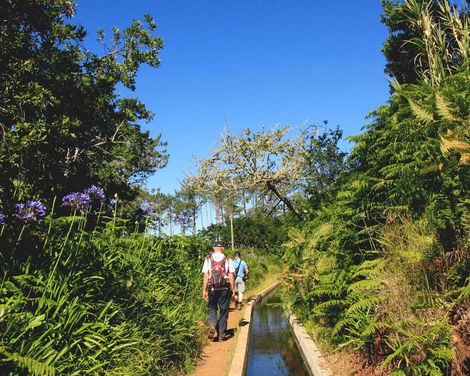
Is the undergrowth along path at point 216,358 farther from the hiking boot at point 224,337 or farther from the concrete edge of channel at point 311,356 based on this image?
the concrete edge of channel at point 311,356

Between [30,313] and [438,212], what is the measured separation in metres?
3.93

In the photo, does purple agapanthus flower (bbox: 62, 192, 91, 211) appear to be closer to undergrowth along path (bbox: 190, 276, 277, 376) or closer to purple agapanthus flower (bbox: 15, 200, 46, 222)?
purple agapanthus flower (bbox: 15, 200, 46, 222)

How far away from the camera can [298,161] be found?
15.2m

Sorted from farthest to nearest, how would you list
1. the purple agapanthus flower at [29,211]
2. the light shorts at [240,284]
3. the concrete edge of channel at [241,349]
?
the light shorts at [240,284], the concrete edge of channel at [241,349], the purple agapanthus flower at [29,211]

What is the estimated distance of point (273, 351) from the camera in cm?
891

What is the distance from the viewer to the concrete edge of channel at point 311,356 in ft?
19.7

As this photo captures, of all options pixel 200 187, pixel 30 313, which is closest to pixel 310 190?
pixel 200 187

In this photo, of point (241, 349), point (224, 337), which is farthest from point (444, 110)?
point (224, 337)

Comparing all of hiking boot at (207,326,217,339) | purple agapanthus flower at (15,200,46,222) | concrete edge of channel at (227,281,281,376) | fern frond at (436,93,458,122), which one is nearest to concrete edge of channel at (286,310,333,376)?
concrete edge of channel at (227,281,281,376)

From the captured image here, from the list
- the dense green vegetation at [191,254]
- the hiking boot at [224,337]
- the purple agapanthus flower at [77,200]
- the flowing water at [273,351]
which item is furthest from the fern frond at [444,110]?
the hiking boot at [224,337]

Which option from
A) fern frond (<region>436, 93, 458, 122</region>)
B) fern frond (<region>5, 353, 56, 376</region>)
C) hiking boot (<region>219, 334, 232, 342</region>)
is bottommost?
hiking boot (<region>219, 334, 232, 342</region>)

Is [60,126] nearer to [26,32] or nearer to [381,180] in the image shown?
[26,32]

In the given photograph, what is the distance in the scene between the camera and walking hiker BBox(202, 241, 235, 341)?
8.34m

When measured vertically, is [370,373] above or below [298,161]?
below
